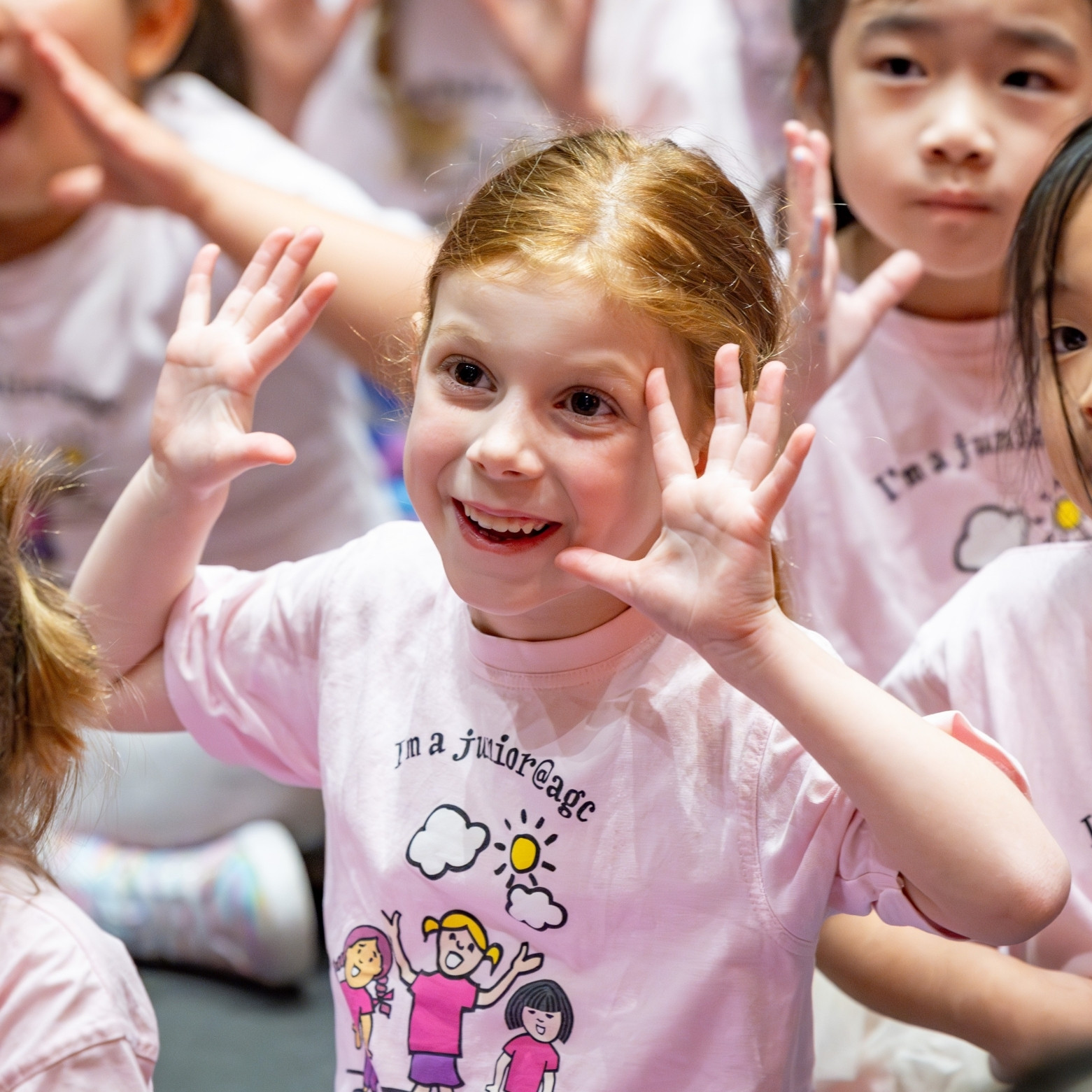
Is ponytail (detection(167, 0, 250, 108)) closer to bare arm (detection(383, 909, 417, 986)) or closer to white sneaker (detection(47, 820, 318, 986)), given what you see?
white sneaker (detection(47, 820, 318, 986))

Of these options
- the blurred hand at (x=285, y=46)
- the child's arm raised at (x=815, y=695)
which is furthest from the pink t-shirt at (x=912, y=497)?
the blurred hand at (x=285, y=46)

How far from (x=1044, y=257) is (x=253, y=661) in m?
0.51

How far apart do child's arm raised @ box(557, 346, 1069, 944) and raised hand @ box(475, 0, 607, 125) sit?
1111 millimetres

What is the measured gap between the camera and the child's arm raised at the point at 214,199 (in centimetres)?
122

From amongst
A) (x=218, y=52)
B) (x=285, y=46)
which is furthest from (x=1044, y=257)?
(x=285, y=46)

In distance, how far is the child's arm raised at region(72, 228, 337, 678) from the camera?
0.84 meters

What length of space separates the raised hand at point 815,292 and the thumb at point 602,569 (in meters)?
0.29

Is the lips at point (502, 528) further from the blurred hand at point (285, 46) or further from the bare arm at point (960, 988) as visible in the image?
the blurred hand at point (285, 46)

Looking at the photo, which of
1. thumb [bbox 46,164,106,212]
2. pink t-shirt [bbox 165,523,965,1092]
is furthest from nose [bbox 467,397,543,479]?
thumb [bbox 46,164,106,212]

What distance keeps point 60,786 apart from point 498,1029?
0.26 metres

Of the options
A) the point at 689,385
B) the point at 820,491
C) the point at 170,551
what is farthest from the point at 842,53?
the point at 170,551

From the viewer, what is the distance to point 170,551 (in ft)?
2.82

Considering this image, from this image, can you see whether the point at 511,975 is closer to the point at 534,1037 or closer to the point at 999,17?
the point at 534,1037

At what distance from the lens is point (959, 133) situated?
1.07 metres
